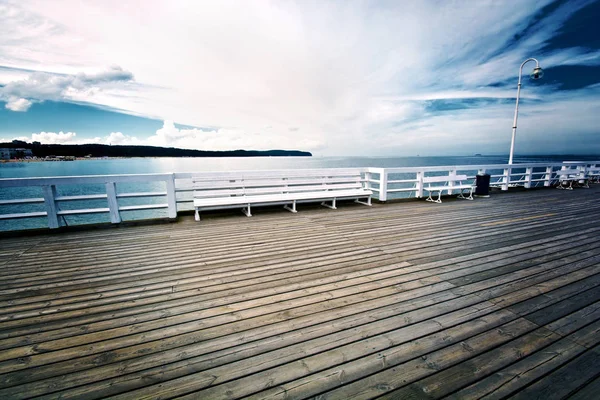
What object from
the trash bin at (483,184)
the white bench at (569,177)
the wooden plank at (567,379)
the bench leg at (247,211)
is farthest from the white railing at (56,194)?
the white bench at (569,177)

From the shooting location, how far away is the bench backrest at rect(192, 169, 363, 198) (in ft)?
19.2

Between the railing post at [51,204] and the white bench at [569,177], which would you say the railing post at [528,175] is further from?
the railing post at [51,204]

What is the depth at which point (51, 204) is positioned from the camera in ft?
15.1

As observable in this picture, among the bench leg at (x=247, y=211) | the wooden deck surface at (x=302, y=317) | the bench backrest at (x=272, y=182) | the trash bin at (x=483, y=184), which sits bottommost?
the wooden deck surface at (x=302, y=317)

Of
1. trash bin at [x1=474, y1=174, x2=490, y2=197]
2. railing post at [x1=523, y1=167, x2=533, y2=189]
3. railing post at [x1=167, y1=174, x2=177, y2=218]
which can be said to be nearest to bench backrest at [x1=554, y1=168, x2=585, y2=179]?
railing post at [x1=523, y1=167, x2=533, y2=189]

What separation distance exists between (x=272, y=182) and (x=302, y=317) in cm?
457

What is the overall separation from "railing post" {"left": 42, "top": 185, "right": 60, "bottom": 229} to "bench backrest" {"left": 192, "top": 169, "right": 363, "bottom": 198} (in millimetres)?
2460

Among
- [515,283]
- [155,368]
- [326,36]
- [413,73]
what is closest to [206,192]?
[155,368]

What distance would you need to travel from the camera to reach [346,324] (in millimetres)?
1950

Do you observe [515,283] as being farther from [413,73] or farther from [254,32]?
[413,73]

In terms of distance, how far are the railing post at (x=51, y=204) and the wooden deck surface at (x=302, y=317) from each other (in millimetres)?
572

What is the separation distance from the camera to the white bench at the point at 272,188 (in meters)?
5.70

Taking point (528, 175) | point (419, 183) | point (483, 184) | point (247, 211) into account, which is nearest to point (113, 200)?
point (247, 211)

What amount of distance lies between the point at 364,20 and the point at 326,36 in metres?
1.48
